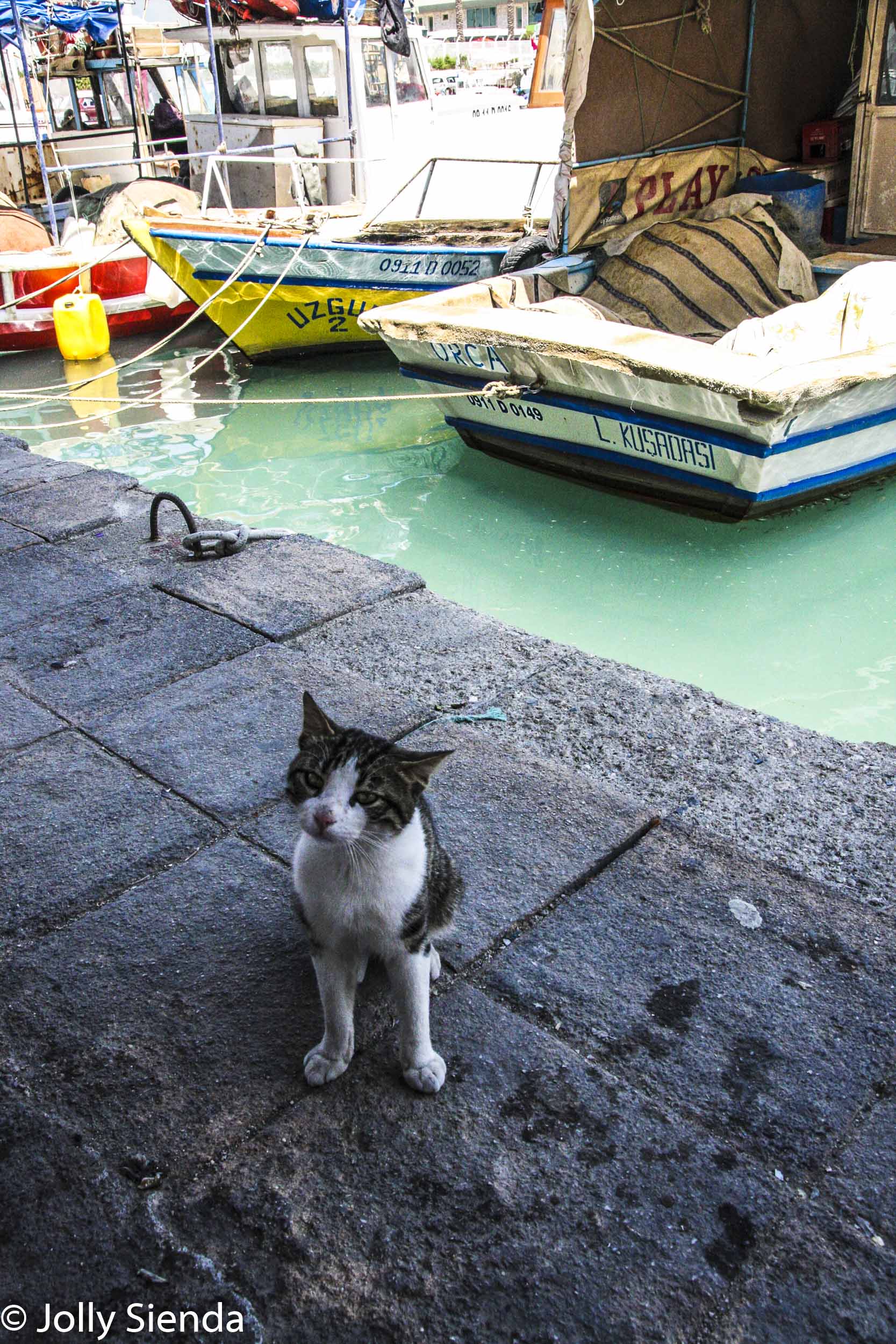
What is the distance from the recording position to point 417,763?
1647 millimetres

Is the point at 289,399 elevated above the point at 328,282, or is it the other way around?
the point at 328,282

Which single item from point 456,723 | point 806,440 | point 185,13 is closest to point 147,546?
point 456,723

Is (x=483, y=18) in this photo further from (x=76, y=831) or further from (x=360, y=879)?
(x=360, y=879)

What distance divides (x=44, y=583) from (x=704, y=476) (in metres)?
3.49

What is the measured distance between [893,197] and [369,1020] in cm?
752

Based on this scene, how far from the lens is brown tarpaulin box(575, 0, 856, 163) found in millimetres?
6840

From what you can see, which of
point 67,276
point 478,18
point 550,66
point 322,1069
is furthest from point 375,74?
point 478,18

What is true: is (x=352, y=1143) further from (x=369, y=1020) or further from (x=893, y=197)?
(x=893, y=197)

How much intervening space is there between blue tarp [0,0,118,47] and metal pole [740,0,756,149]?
8619 millimetres

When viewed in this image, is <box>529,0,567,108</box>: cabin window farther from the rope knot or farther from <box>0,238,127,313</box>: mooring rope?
the rope knot

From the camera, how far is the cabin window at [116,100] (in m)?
13.1

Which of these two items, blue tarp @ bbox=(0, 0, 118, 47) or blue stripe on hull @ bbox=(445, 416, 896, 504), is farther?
blue tarp @ bbox=(0, 0, 118, 47)

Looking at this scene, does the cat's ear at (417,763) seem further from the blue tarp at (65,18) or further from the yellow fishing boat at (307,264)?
the blue tarp at (65,18)

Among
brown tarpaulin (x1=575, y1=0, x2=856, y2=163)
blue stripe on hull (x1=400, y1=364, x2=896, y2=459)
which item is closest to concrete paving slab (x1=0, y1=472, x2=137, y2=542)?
blue stripe on hull (x1=400, y1=364, x2=896, y2=459)
